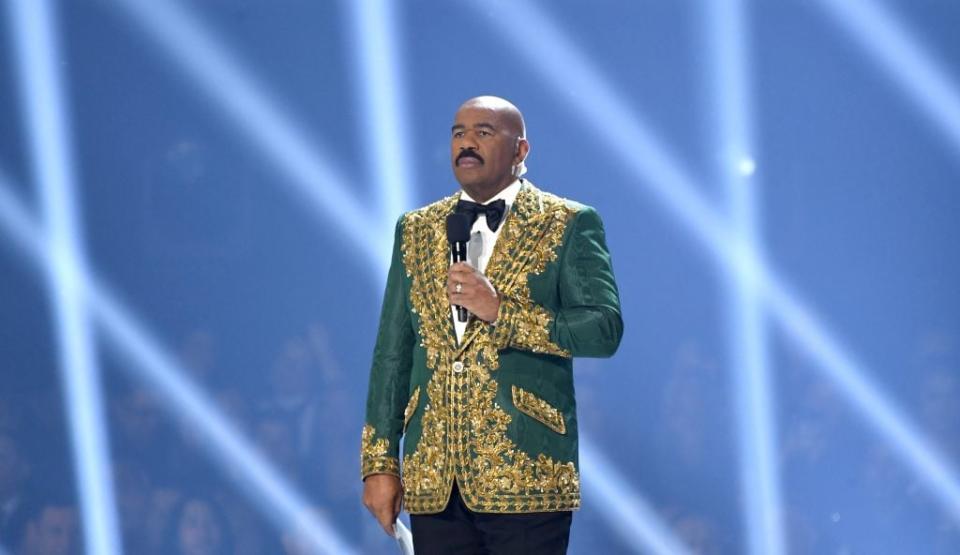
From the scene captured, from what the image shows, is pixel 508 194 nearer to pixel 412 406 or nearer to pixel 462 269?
pixel 462 269

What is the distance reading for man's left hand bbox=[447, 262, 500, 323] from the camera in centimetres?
234

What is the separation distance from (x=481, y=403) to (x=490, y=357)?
0.08 meters

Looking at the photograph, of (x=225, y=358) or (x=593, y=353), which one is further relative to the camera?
(x=225, y=358)

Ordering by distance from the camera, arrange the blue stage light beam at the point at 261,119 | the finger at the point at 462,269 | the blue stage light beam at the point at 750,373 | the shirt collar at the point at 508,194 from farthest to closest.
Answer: the blue stage light beam at the point at 261,119, the blue stage light beam at the point at 750,373, the shirt collar at the point at 508,194, the finger at the point at 462,269

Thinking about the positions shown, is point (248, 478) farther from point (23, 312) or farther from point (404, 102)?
point (404, 102)

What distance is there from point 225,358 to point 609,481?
4.31 ft

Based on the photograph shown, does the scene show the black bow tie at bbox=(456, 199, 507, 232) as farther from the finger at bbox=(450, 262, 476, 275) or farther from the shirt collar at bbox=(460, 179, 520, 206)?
the finger at bbox=(450, 262, 476, 275)

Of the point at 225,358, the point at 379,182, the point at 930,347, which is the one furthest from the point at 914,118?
the point at 225,358

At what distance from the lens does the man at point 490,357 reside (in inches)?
92.8

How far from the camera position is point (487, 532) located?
2377 millimetres

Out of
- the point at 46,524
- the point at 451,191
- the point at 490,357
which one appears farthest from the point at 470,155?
the point at 46,524

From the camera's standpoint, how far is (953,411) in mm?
4375

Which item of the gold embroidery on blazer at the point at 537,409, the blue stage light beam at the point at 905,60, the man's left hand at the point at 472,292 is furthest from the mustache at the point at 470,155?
the blue stage light beam at the point at 905,60

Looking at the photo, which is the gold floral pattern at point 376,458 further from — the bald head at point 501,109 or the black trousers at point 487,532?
the bald head at point 501,109
